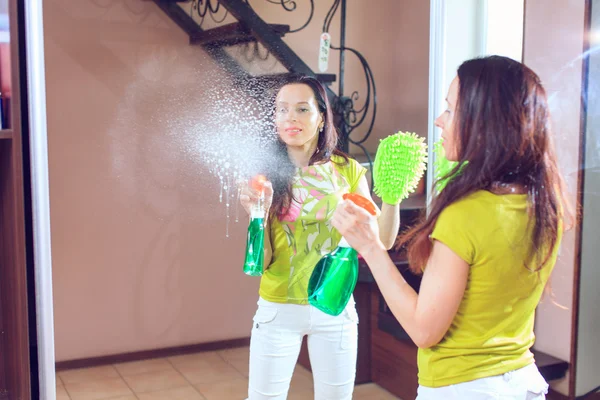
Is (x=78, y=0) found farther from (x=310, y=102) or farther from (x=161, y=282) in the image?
(x=161, y=282)

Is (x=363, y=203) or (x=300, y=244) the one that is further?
(x=300, y=244)

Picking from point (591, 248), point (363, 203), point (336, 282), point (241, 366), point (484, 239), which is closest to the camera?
point (484, 239)

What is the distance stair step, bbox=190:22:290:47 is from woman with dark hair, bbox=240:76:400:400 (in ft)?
0.50

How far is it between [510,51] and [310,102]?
3.02ft

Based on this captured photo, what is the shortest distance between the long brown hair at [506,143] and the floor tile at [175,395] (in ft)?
2.81

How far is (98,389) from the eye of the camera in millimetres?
1555

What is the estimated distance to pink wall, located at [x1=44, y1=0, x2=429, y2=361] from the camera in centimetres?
145

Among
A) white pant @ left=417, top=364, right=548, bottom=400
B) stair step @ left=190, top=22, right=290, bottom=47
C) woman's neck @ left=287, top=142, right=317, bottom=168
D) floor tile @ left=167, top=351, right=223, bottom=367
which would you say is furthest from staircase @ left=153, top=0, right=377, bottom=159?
white pant @ left=417, top=364, right=548, bottom=400

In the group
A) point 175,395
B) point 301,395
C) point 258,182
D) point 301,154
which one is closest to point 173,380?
point 175,395

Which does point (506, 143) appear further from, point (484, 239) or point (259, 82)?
point (259, 82)

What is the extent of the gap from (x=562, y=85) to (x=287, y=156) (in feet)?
3.38

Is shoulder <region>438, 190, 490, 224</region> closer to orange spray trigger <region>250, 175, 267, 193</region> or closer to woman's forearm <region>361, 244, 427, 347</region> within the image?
woman's forearm <region>361, 244, 427, 347</region>

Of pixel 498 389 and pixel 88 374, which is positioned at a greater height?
pixel 498 389

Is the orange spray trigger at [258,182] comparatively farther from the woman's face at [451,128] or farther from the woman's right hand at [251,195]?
the woman's face at [451,128]
